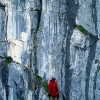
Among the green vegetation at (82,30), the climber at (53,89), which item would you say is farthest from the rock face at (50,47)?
the climber at (53,89)

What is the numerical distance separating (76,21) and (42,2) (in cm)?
246

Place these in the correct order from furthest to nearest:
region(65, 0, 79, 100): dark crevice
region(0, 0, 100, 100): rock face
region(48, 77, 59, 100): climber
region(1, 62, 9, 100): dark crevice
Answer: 1. region(1, 62, 9, 100): dark crevice
2. region(48, 77, 59, 100): climber
3. region(65, 0, 79, 100): dark crevice
4. region(0, 0, 100, 100): rock face

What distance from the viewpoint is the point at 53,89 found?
20000 millimetres

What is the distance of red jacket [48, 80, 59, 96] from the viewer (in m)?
19.9

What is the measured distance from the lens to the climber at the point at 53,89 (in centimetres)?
1986

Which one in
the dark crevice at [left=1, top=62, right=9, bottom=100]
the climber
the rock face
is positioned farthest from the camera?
the dark crevice at [left=1, top=62, right=9, bottom=100]

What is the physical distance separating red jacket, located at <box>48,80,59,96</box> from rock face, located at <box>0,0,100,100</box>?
501 millimetres

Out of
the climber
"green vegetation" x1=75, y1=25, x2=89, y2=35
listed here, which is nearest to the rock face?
"green vegetation" x1=75, y1=25, x2=89, y2=35

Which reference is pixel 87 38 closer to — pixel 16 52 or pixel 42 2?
pixel 42 2

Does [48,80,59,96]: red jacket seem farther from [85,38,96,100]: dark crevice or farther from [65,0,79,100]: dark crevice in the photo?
[85,38,96,100]: dark crevice

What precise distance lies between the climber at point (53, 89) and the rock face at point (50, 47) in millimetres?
446

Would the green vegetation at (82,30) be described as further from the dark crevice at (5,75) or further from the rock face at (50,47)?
the dark crevice at (5,75)

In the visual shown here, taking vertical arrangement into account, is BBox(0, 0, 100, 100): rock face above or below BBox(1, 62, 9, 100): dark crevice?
above

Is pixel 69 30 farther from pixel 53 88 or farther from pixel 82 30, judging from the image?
pixel 53 88
